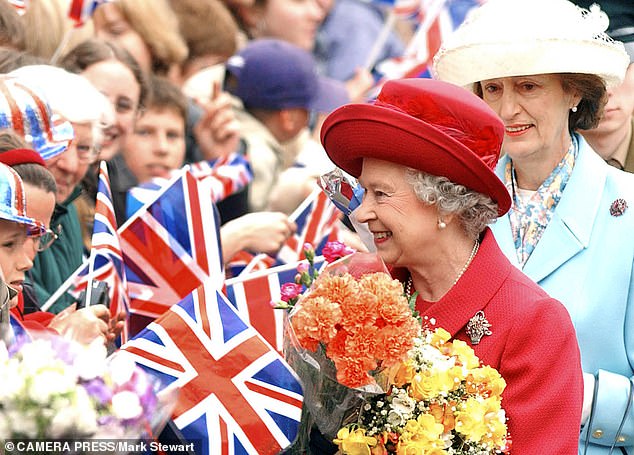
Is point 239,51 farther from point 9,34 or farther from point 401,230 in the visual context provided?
point 401,230

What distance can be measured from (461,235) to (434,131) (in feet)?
1.39

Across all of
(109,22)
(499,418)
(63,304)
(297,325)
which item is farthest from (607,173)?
(109,22)

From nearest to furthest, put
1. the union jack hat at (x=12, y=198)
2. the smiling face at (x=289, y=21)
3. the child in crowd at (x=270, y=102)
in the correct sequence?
1. the union jack hat at (x=12, y=198)
2. the child in crowd at (x=270, y=102)
3. the smiling face at (x=289, y=21)

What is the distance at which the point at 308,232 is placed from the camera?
19.4 ft

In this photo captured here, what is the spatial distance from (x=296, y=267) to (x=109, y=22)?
3.10 m

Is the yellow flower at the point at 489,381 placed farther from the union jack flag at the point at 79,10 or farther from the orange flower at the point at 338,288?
the union jack flag at the point at 79,10

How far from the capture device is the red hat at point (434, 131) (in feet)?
11.7

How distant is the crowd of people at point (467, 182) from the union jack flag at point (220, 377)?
0.25m

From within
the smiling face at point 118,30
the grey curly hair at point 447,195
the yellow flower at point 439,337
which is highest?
the grey curly hair at point 447,195

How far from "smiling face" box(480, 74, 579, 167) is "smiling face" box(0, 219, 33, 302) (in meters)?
1.74

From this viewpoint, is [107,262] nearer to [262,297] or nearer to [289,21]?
[262,297]

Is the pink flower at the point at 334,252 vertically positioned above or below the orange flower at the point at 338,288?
below

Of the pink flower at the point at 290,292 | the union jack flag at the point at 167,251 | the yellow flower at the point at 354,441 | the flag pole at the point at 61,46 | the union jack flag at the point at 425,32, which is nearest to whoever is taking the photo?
the yellow flower at the point at 354,441

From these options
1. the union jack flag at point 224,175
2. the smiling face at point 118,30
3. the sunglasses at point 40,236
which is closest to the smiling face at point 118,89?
the union jack flag at point 224,175
